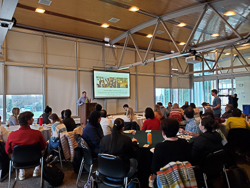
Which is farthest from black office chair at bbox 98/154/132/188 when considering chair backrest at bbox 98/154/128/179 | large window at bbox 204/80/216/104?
large window at bbox 204/80/216/104

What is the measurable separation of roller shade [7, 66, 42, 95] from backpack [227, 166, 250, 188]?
7147mm

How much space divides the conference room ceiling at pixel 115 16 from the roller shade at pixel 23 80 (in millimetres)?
1694

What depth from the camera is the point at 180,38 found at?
8.66m

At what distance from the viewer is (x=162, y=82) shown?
470 inches

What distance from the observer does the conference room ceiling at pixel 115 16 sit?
17.4 ft

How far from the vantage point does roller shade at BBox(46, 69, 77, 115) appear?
25.8ft

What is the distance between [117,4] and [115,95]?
16.5 feet

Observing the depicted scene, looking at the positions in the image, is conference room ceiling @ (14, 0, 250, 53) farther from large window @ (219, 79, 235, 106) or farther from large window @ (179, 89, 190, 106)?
large window @ (179, 89, 190, 106)

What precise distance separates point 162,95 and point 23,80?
26.3 feet

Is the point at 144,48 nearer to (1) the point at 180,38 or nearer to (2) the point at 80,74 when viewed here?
(1) the point at 180,38

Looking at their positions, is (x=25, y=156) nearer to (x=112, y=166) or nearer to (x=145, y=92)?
(x=112, y=166)

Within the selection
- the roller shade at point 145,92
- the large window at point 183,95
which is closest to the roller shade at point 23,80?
the roller shade at point 145,92

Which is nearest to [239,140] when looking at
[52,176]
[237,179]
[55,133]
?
[237,179]

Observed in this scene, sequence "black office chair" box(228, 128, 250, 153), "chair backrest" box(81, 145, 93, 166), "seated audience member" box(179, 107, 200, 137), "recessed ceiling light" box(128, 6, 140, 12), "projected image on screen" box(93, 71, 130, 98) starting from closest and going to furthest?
1. "chair backrest" box(81, 145, 93, 166)
2. "seated audience member" box(179, 107, 200, 137)
3. "black office chair" box(228, 128, 250, 153)
4. "recessed ceiling light" box(128, 6, 140, 12)
5. "projected image on screen" box(93, 71, 130, 98)
